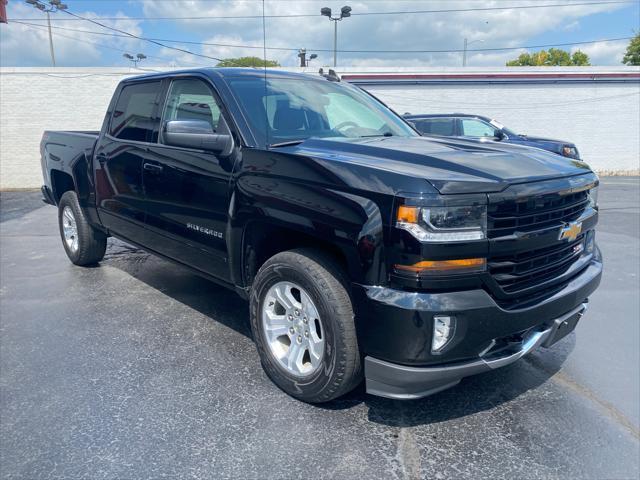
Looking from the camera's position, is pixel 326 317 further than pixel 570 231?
No

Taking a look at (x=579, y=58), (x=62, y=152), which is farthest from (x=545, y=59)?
(x=62, y=152)

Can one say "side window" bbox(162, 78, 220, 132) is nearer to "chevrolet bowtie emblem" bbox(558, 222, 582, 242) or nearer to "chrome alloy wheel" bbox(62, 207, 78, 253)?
"chevrolet bowtie emblem" bbox(558, 222, 582, 242)

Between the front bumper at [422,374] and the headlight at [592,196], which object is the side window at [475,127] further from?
the front bumper at [422,374]

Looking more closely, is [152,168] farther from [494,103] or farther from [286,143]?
[494,103]

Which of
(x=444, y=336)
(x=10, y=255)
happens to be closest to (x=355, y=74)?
(x=10, y=255)

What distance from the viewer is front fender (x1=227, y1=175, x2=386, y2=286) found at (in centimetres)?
240

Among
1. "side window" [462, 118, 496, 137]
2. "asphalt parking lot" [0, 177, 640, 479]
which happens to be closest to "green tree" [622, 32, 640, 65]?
"side window" [462, 118, 496, 137]

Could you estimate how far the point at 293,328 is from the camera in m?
2.97

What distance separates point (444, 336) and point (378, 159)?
0.99 metres

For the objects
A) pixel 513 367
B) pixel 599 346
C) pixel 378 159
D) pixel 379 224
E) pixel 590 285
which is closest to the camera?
pixel 379 224

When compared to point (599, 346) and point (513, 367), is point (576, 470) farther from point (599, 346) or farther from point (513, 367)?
point (599, 346)

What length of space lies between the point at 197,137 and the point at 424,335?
188cm

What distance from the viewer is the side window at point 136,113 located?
4.26m

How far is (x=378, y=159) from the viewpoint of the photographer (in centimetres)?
274
